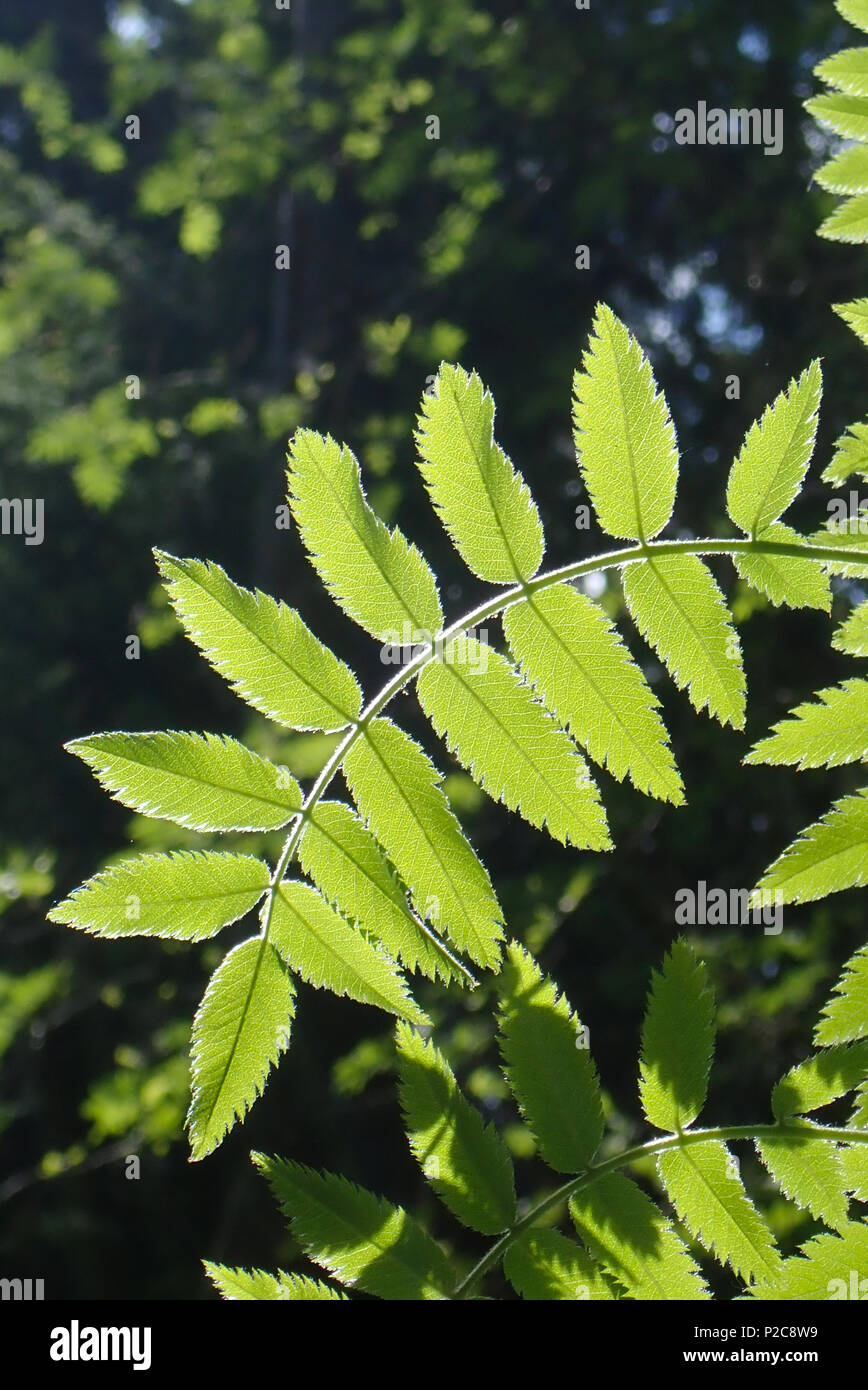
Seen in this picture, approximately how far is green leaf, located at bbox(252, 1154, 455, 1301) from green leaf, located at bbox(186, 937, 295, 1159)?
5 centimetres

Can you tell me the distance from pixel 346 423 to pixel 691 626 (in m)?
3.26

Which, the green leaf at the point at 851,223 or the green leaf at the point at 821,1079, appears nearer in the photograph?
the green leaf at the point at 821,1079

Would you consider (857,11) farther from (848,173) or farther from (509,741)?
(509,741)

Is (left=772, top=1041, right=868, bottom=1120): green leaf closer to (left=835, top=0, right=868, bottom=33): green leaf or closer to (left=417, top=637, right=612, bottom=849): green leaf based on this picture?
(left=417, top=637, right=612, bottom=849): green leaf

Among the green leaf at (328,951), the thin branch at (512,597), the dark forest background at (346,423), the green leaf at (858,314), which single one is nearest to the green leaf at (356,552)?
the thin branch at (512,597)

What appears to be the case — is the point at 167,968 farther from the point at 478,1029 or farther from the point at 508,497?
the point at 508,497

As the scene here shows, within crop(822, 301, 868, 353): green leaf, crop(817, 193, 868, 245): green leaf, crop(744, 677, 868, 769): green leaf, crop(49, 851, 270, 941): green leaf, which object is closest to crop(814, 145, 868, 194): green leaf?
crop(817, 193, 868, 245): green leaf

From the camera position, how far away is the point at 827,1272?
507 millimetres

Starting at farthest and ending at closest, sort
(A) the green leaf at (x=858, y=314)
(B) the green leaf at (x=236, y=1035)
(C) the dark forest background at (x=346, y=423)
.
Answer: (C) the dark forest background at (x=346, y=423), (A) the green leaf at (x=858, y=314), (B) the green leaf at (x=236, y=1035)

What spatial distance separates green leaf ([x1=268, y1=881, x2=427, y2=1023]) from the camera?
535 mm

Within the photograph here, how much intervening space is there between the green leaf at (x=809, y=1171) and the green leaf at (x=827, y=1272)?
39 millimetres

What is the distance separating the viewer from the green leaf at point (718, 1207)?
567 millimetres

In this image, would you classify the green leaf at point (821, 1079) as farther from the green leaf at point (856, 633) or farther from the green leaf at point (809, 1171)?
the green leaf at point (856, 633)

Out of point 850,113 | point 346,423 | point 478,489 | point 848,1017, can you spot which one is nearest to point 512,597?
point 478,489
